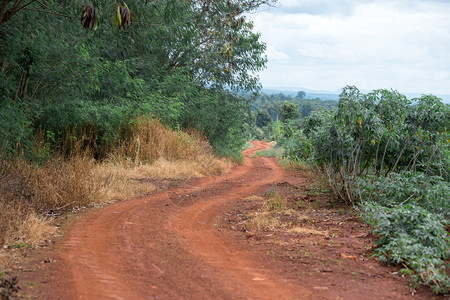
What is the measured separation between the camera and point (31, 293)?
3385mm

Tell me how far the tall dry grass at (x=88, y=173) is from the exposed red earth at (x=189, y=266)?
547 millimetres

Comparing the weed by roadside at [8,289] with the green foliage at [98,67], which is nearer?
the weed by roadside at [8,289]

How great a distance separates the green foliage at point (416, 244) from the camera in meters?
3.67

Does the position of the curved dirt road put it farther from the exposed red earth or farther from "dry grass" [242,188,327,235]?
"dry grass" [242,188,327,235]

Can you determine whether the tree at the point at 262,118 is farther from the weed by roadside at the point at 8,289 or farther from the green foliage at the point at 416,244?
the weed by roadside at the point at 8,289

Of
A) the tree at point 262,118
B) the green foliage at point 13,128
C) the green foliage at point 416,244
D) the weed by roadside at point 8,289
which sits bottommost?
the tree at point 262,118

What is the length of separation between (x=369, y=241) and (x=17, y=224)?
4.33 meters

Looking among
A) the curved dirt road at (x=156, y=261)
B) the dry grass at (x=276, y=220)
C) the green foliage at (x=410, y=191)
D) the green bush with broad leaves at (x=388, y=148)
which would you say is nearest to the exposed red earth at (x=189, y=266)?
the curved dirt road at (x=156, y=261)

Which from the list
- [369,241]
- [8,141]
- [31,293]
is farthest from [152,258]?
[8,141]

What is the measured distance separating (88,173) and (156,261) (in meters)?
3.75

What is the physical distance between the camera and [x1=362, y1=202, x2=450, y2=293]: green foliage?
3.67 meters

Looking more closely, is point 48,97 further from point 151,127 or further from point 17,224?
point 17,224

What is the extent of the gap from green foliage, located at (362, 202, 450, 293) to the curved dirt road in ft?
3.64

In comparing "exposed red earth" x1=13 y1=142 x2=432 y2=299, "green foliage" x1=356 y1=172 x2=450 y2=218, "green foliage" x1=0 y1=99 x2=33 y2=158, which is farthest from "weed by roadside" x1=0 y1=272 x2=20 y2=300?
"green foliage" x1=356 y1=172 x2=450 y2=218
